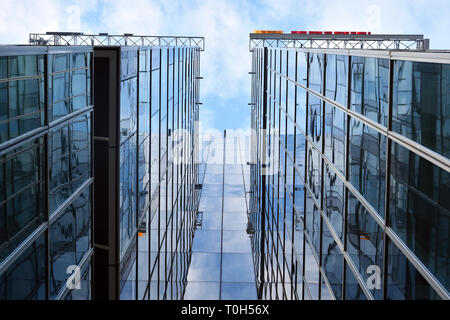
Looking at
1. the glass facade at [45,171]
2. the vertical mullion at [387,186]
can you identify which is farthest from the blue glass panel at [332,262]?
the glass facade at [45,171]

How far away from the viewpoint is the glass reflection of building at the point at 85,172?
8266 millimetres

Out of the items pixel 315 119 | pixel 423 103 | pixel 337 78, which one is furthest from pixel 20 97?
pixel 315 119

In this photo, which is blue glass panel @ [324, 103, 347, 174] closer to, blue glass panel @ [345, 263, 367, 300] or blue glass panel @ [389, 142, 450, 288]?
blue glass panel @ [345, 263, 367, 300]

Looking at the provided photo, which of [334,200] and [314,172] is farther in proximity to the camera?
[314,172]

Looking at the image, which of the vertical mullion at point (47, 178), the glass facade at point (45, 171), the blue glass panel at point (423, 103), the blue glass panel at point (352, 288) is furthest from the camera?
the blue glass panel at point (352, 288)

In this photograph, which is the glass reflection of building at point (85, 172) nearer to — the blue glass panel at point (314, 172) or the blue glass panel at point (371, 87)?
the blue glass panel at point (314, 172)

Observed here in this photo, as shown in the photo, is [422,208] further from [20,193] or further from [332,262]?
[332,262]

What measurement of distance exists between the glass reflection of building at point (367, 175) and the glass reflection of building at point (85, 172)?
5.40 metres

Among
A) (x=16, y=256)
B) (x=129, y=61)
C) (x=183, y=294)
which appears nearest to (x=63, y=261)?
(x=16, y=256)

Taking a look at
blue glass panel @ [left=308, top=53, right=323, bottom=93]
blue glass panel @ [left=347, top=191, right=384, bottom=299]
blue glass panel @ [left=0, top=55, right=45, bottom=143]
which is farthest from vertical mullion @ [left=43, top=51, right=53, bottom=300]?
blue glass panel @ [left=308, top=53, right=323, bottom=93]

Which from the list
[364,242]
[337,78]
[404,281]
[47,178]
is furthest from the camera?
[337,78]

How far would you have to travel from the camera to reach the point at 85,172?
12711 millimetres

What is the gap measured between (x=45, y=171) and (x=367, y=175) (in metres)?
6.14

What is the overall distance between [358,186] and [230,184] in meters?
37.4
